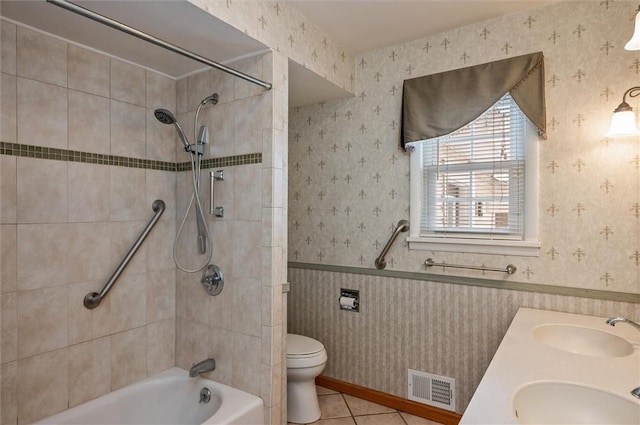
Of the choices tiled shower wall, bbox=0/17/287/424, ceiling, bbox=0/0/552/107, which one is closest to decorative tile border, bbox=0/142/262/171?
tiled shower wall, bbox=0/17/287/424

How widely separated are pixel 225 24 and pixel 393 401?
2.44 meters

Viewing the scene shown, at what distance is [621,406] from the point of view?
1.01 meters

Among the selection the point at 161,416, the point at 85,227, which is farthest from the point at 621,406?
the point at 85,227

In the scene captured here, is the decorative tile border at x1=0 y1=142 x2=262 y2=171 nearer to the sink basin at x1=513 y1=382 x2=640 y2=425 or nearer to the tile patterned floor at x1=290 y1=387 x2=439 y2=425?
the sink basin at x1=513 y1=382 x2=640 y2=425

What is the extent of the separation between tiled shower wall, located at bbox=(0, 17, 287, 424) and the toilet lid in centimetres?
32

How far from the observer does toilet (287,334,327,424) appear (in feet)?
7.41

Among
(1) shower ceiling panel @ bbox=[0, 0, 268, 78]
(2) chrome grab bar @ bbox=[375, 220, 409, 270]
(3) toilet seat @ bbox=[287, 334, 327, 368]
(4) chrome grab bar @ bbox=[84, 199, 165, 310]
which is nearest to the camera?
(1) shower ceiling panel @ bbox=[0, 0, 268, 78]

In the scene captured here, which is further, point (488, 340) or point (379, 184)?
point (379, 184)

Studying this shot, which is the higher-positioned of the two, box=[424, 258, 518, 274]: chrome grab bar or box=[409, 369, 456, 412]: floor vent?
box=[424, 258, 518, 274]: chrome grab bar

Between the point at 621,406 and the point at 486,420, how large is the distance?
18.2 inches

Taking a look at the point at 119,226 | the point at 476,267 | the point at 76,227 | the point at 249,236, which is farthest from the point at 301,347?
the point at 76,227

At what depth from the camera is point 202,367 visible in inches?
82.0

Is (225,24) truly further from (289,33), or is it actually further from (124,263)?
(124,263)

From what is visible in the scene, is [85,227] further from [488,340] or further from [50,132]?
[488,340]
